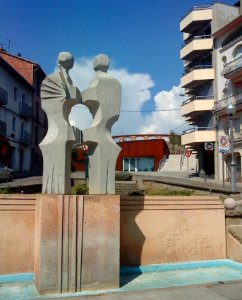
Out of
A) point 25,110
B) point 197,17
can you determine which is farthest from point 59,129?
point 25,110

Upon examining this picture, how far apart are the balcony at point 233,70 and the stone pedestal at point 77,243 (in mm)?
26460

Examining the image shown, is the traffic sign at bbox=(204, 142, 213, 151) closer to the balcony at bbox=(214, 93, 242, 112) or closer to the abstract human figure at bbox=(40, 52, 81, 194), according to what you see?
the balcony at bbox=(214, 93, 242, 112)

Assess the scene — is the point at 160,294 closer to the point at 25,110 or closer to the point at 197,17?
the point at 197,17

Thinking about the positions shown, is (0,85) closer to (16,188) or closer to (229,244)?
(16,188)

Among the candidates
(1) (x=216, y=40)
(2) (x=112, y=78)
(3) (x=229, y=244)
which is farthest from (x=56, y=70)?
(1) (x=216, y=40)

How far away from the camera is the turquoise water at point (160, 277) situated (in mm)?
6621

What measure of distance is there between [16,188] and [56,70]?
7.14 metres

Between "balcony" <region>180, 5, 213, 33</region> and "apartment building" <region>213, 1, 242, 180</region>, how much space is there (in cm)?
240

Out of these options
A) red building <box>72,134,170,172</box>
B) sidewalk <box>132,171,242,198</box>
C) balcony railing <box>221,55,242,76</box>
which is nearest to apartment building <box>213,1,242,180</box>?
balcony railing <box>221,55,242,76</box>

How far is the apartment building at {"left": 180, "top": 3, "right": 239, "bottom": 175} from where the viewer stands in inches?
1389

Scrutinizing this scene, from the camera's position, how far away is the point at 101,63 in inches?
297

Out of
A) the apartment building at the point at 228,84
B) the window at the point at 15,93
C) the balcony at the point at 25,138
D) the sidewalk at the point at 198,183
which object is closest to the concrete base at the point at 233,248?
the sidewalk at the point at 198,183

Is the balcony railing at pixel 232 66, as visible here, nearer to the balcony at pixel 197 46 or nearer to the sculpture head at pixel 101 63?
the balcony at pixel 197 46

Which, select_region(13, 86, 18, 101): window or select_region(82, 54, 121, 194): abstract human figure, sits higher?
select_region(13, 86, 18, 101): window
